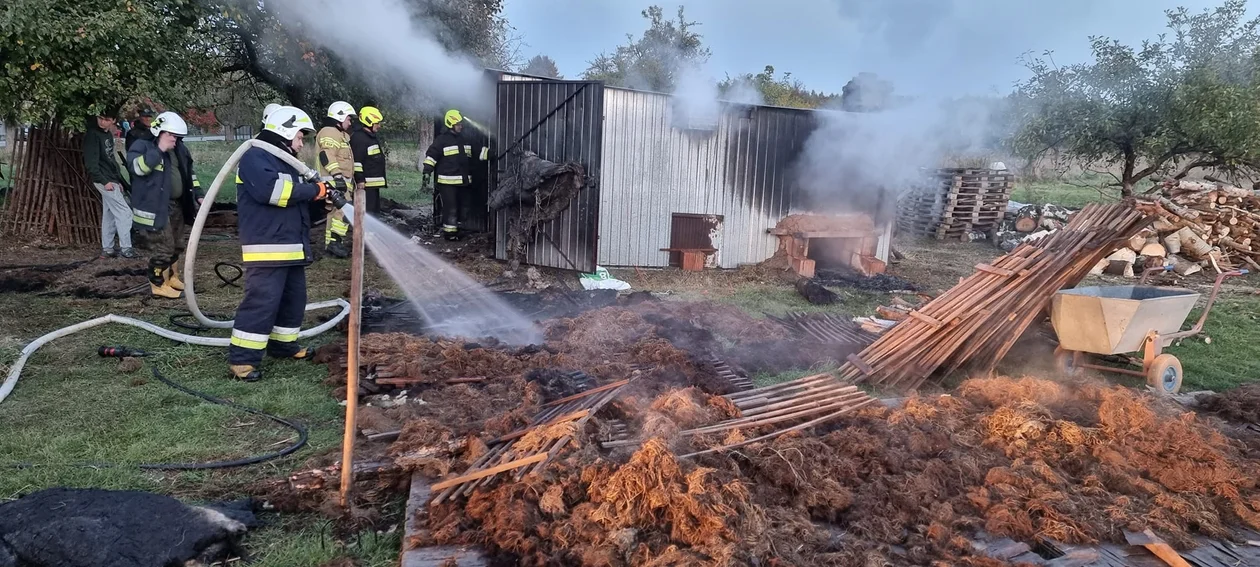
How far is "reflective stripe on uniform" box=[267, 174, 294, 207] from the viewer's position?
202 inches

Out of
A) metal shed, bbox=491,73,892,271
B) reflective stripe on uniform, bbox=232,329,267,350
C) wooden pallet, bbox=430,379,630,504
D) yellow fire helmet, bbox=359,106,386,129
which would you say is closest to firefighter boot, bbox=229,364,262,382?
reflective stripe on uniform, bbox=232,329,267,350

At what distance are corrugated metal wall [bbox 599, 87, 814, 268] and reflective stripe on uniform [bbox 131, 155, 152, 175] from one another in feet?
18.2

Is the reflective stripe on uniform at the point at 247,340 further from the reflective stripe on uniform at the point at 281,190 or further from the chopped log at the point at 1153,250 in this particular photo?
the chopped log at the point at 1153,250

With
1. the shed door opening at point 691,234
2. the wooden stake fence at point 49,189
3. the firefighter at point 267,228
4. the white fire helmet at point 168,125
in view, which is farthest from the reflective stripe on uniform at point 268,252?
the wooden stake fence at point 49,189

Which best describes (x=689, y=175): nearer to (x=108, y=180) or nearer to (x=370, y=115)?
(x=370, y=115)

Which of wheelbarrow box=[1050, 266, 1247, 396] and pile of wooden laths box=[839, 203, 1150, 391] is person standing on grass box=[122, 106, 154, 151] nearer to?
pile of wooden laths box=[839, 203, 1150, 391]

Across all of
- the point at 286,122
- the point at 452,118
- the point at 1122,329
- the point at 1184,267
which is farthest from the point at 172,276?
the point at 1184,267

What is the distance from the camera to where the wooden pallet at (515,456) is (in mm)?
3582

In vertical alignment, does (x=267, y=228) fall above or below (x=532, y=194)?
below

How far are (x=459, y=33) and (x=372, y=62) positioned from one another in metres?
2.38

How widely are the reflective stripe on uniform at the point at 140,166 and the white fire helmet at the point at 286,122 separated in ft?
11.8

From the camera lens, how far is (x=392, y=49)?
11531 millimetres

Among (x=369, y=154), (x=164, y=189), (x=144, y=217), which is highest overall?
(x=369, y=154)

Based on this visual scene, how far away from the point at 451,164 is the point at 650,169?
355 centimetres
